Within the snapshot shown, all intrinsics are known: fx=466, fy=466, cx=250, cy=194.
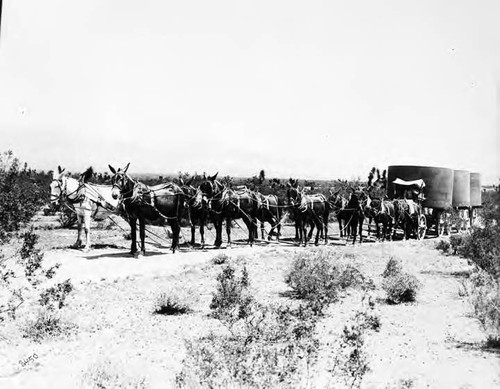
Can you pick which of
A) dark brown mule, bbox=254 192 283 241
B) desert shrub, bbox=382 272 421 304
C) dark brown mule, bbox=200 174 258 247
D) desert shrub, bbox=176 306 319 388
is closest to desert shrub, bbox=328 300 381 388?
desert shrub, bbox=176 306 319 388

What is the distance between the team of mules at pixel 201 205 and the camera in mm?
14117

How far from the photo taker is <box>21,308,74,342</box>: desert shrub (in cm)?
762

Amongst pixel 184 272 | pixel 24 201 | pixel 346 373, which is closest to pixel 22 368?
pixel 24 201

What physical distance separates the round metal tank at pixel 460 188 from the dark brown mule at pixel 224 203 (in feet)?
38.4

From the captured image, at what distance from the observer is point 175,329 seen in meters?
8.16

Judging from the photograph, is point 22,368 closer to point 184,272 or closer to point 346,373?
point 346,373

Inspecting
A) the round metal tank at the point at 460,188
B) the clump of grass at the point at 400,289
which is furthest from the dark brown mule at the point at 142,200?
the round metal tank at the point at 460,188

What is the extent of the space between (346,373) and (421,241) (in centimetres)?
1710

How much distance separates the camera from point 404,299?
9.96 meters

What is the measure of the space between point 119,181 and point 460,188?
18008 millimetres

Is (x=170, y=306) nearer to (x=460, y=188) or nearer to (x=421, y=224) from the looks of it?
(x=421, y=224)

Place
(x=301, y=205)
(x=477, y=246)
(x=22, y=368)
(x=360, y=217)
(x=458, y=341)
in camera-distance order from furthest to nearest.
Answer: (x=360, y=217)
(x=301, y=205)
(x=477, y=246)
(x=458, y=341)
(x=22, y=368)

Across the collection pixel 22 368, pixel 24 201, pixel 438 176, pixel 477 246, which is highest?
pixel 438 176

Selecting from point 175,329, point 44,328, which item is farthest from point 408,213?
point 44,328
